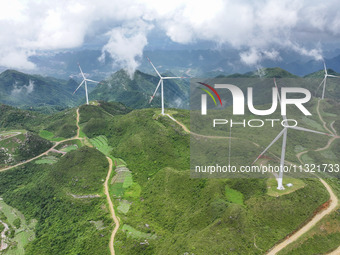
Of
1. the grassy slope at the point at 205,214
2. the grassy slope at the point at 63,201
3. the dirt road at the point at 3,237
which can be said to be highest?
the grassy slope at the point at 205,214

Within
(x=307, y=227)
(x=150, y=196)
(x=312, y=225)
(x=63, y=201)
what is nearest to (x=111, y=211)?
(x=150, y=196)

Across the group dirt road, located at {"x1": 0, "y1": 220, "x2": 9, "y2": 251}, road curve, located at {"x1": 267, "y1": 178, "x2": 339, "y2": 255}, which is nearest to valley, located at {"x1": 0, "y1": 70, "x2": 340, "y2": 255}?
road curve, located at {"x1": 267, "y1": 178, "x2": 339, "y2": 255}

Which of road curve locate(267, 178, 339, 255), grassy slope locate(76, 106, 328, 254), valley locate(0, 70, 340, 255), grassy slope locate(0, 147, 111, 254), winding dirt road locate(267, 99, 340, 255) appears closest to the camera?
winding dirt road locate(267, 99, 340, 255)

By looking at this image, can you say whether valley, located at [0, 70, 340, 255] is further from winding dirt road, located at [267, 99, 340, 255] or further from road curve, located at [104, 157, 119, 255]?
road curve, located at [104, 157, 119, 255]

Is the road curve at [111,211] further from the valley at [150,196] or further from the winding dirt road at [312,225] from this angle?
the winding dirt road at [312,225]

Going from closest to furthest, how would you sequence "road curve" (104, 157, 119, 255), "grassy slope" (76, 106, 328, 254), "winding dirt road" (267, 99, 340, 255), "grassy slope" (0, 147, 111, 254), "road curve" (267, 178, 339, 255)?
"winding dirt road" (267, 99, 340, 255), "road curve" (267, 178, 339, 255), "grassy slope" (76, 106, 328, 254), "road curve" (104, 157, 119, 255), "grassy slope" (0, 147, 111, 254)

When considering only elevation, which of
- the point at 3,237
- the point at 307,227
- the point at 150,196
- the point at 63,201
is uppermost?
the point at 307,227

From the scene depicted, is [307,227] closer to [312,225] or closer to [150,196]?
[312,225]

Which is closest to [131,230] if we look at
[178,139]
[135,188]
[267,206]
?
[135,188]

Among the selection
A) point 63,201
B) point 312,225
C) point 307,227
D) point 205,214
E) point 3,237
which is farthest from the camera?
point 63,201

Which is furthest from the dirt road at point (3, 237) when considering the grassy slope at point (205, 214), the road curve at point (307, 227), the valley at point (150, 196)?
the road curve at point (307, 227)

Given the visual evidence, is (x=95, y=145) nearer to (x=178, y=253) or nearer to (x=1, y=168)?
(x=1, y=168)
